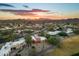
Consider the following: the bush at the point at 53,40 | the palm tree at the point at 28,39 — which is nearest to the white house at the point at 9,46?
the palm tree at the point at 28,39

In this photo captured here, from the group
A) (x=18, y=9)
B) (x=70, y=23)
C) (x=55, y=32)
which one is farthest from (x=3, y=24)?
(x=70, y=23)

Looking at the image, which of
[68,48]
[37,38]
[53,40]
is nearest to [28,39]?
[37,38]

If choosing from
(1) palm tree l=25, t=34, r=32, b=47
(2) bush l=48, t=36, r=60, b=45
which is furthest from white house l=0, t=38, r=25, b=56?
(2) bush l=48, t=36, r=60, b=45

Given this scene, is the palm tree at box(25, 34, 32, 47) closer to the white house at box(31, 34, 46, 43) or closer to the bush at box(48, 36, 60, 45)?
the white house at box(31, 34, 46, 43)

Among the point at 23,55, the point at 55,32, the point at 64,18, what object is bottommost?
the point at 23,55

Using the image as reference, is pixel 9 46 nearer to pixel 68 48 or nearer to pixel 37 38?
pixel 37 38

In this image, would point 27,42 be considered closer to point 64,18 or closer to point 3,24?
point 3,24

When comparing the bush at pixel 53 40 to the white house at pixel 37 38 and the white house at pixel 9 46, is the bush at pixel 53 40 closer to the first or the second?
the white house at pixel 37 38

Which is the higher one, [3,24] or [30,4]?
[30,4]
